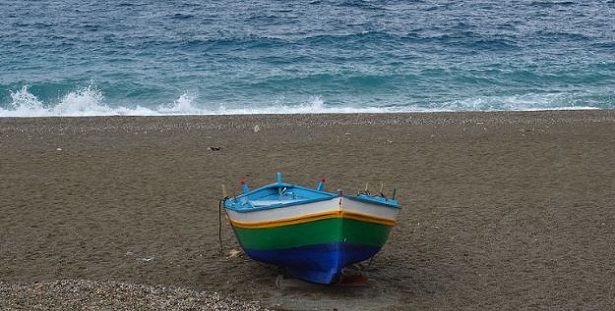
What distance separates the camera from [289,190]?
33.2 feet

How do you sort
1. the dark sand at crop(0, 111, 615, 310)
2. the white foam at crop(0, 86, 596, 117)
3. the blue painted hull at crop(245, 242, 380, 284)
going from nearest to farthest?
the blue painted hull at crop(245, 242, 380, 284) < the dark sand at crop(0, 111, 615, 310) < the white foam at crop(0, 86, 596, 117)

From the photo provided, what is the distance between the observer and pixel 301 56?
28.1 meters

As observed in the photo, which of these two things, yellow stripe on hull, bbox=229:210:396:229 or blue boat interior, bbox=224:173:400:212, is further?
blue boat interior, bbox=224:173:400:212

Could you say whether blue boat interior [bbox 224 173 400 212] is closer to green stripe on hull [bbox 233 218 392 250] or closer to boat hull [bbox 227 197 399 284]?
boat hull [bbox 227 197 399 284]

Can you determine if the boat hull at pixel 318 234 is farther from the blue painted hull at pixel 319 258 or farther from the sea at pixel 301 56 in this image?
the sea at pixel 301 56

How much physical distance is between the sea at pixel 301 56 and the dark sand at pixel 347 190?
4086mm

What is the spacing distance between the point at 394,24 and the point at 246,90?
1055cm

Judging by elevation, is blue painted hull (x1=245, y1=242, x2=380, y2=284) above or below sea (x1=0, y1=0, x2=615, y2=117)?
above

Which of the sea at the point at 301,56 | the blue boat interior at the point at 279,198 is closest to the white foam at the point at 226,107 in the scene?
the sea at the point at 301,56

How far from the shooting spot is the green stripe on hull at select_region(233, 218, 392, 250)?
871cm

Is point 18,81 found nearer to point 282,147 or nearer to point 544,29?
point 282,147

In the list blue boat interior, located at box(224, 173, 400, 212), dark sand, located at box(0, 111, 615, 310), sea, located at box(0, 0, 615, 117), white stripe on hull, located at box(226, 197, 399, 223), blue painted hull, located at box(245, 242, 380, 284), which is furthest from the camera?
sea, located at box(0, 0, 615, 117)

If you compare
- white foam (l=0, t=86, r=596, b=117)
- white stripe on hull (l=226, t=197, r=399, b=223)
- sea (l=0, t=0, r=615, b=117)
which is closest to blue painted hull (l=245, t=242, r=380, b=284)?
white stripe on hull (l=226, t=197, r=399, b=223)

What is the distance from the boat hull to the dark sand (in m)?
0.34
